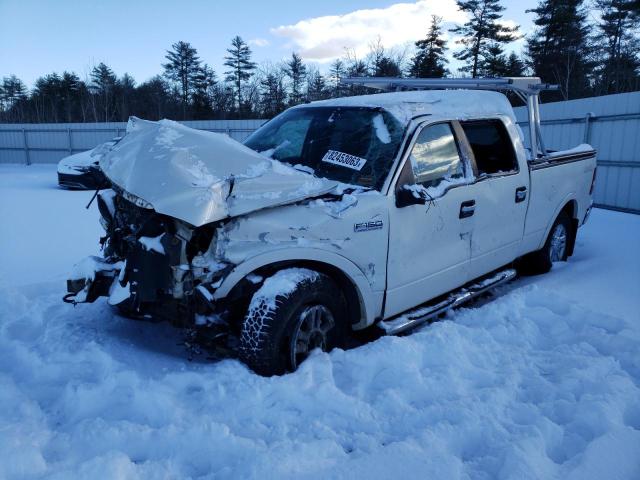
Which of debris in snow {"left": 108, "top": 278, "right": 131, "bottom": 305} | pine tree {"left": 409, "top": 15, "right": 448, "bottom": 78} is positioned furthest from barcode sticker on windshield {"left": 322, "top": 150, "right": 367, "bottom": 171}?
pine tree {"left": 409, "top": 15, "right": 448, "bottom": 78}

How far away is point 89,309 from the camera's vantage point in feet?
12.6

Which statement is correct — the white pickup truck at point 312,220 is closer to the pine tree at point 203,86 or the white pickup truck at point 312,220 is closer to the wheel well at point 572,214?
the wheel well at point 572,214

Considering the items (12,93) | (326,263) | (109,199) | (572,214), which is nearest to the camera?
(326,263)

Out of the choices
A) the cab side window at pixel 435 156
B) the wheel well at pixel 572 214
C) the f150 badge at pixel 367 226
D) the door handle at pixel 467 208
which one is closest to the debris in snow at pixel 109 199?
the f150 badge at pixel 367 226

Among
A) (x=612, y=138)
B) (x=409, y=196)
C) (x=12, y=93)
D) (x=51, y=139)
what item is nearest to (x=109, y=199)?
(x=409, y=196)

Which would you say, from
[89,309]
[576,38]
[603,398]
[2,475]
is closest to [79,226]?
[89,309]

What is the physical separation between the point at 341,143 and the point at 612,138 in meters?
9.41

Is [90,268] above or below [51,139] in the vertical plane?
below

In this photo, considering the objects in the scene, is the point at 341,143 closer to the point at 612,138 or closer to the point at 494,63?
the point at 612,138

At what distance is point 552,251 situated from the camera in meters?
5.45

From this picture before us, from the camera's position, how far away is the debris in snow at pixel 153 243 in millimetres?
2656

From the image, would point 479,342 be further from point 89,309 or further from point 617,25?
point 617,25

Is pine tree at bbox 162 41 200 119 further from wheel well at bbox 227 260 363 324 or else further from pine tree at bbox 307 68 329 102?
wheel well at bbox 227 260 363 324

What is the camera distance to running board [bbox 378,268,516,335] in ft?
11.0
